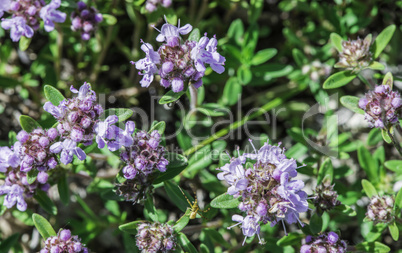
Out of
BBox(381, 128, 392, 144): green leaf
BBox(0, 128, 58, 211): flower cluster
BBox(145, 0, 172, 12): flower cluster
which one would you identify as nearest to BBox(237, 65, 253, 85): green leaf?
BBox(145, 0, 172, 12): flower cluster

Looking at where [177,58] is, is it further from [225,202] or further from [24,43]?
[24,43]

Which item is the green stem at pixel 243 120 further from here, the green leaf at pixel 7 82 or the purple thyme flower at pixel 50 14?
the green leaf at pixel 7 82

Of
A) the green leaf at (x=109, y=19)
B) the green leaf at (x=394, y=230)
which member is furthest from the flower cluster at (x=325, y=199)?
the green leaf at (x=109, y=19)

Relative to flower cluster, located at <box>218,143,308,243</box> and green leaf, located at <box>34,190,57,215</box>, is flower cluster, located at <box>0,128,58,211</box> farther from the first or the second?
flower cluster, located at <box>218,143,308,243</box>

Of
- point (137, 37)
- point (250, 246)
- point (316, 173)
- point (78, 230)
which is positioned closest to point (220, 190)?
point (250, 246)

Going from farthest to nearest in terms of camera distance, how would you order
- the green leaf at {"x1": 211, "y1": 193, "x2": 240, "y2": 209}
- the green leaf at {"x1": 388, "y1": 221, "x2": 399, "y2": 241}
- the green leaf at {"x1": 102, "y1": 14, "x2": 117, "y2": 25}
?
the green leaf at {"x1": 102, "y1": 14, "x2": 117, "y2": 25} < the green leaf at {"x1": 388, "y1": 221, "x2": 399, "y2": 241} < the green leaf at {"x1": 211, "y1": 193, "x2": 240, "y2": 209}

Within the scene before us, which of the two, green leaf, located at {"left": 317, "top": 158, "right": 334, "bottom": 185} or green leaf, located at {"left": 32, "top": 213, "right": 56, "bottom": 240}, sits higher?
green leaf, located at {"left": 317, "top": 158, "right": 334, "bottom": 185}
